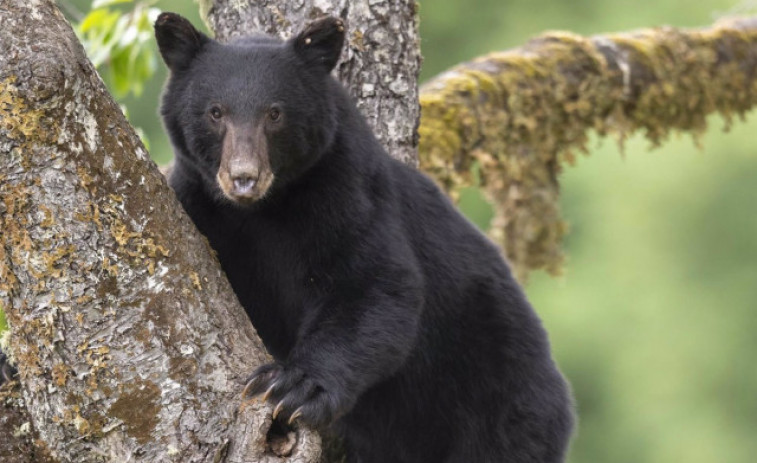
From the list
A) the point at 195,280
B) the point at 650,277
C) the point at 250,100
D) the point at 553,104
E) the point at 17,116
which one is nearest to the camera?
the point at 17,116

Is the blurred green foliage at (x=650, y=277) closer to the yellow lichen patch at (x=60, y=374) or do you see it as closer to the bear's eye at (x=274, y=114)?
the bear's eye at (x=274, y=114)

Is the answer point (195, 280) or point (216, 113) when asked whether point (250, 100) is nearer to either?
point (216, 113)

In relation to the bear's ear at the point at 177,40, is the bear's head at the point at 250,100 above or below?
below

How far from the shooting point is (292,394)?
3.59 m

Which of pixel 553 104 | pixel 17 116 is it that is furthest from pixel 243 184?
pixel 553 104

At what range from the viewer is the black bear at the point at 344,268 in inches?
154

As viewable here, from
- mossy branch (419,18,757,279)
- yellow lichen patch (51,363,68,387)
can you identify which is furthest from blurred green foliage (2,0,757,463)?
yellow lichen patch (51,363,68,387)

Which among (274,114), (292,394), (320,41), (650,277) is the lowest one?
(650,277)

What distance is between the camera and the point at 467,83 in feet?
21.5

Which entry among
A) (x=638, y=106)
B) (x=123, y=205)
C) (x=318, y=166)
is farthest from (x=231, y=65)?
(x=638, y=106)

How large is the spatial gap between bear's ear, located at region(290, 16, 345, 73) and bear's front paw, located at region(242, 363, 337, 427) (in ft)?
3.93

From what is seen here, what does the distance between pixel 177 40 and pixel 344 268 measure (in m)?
1.02

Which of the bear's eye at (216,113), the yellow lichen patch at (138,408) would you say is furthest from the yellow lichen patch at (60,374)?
the bear's eye at (216,113)

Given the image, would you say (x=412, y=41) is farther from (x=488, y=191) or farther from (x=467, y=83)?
(x=488, y=191)
